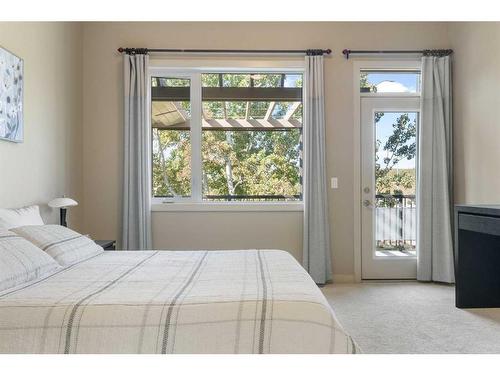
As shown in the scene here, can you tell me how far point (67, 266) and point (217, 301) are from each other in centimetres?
115

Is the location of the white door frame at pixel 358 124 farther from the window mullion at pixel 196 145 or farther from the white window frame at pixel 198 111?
the window mullion at pixel 196 145

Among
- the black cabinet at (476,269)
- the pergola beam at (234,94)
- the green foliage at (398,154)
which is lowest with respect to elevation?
A: the black cabinet at (476,269)

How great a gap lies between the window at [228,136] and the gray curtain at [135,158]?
0.84ft

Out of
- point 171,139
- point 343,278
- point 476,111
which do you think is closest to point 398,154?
point 476,111

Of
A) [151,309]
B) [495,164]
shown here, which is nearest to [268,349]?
[151,309]

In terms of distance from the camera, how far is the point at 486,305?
10.5 feet

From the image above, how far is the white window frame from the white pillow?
1.41 m

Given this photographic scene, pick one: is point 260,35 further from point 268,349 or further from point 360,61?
point 268,349

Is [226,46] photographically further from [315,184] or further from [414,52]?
[414,52]

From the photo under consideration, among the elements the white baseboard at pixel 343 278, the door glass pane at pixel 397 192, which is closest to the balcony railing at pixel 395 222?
the door glass pane at pixel 397 192

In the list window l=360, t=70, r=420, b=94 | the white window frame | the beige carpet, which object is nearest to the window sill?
the white window frame

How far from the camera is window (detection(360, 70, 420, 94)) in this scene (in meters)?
4.26

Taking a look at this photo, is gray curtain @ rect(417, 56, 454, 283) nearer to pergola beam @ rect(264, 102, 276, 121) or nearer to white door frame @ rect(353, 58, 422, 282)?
white door frame @ rect(353, 58, 422, 282)

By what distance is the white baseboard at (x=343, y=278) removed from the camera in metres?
4.17
